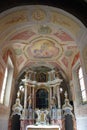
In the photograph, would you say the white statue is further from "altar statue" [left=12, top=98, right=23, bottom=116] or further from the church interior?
"altar statue" [left=12, top=98, right=23, bottom=116]

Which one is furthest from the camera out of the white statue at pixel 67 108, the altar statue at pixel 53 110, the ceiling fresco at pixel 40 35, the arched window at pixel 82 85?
the altar statue at pixel 53 110

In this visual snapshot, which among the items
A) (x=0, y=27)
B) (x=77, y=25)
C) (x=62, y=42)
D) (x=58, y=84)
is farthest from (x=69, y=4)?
(x=58, y=84)

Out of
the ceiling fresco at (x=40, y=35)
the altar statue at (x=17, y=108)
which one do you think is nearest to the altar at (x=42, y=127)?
the altar statue at (x=17, y=108)

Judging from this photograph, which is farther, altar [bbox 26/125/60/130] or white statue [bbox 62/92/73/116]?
white statue [bbox 62/92/73/116]

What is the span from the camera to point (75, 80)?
34.7ft

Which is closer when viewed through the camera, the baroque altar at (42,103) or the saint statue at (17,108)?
the baroque altar at (42,103)

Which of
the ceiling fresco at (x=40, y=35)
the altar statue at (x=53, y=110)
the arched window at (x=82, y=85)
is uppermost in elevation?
the ceiling fresco at (x=40, y=35)

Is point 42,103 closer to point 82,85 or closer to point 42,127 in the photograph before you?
point 42,127

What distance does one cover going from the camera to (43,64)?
503 inches

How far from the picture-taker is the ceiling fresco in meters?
6.18

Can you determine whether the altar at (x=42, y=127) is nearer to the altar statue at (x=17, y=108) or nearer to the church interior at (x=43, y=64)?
the church interior at (x=43, y=64)

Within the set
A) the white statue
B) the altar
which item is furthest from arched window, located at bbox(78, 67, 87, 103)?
the altar

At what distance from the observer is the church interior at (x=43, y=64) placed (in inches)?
235

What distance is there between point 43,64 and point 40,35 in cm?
412
